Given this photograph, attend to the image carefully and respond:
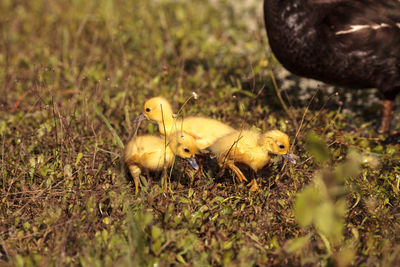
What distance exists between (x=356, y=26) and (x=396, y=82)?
2.05 feet

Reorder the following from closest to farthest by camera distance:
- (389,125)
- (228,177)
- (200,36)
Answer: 1. (228,177)
2. (389,125)
3. (200,36)

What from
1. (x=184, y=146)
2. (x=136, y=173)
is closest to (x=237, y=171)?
(x=184, y=146)

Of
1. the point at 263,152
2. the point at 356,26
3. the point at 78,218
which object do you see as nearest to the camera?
the point at 78,218

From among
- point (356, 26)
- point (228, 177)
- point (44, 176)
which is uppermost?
point (356, 26)

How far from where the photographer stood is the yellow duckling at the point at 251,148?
3189 millimetres

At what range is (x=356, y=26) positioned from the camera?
3916 mm

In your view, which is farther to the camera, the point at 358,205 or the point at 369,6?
the point at 369,6

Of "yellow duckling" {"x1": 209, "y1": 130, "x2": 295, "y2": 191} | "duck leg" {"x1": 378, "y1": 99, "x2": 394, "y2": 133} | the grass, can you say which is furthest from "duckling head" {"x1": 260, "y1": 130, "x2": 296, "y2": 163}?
"duck leg" {"x1": 378, "y1": 99, "x2": 394, "y2": 133}

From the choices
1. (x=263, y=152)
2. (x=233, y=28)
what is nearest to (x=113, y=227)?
(x=263, y=152)

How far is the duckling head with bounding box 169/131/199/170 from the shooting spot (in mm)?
3119

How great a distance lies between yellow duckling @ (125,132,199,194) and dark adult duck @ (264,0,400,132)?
149 cm

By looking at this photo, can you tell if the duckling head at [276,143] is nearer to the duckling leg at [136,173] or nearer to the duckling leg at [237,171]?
the duckling leg at [237,171]

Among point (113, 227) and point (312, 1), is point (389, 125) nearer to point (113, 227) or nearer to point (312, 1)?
point (312, 1)

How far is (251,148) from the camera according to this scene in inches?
127
